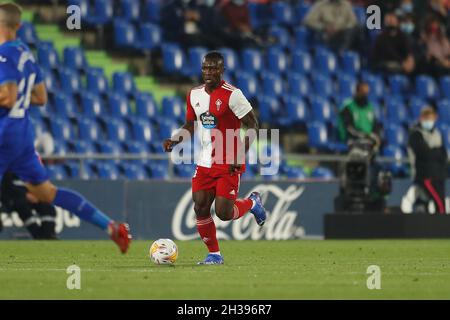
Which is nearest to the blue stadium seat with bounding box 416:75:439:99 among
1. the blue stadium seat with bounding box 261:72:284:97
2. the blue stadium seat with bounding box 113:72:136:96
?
the blue stadium seat with bounding box 261:72:284:97

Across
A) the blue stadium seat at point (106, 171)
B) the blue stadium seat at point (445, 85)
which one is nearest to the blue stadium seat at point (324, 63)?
the blue stadium seat at point (445, 85)

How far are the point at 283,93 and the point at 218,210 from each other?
42.7 ft

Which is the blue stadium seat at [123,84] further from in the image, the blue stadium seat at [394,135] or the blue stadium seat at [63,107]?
the blue stadium seat at [394,135]

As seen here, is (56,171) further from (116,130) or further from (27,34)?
(27,34)

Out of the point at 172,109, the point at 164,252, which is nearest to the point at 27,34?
the point at 172,109

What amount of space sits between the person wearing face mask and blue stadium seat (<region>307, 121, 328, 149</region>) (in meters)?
3.76

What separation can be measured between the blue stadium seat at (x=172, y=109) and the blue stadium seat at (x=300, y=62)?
345cm

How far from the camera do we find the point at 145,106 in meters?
23.8

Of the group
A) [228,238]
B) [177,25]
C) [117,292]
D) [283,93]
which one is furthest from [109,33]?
[117,292]

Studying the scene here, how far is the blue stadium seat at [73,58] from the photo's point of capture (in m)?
23.4

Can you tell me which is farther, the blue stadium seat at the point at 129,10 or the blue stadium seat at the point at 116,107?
the blue stadium seat at the point at 129,10

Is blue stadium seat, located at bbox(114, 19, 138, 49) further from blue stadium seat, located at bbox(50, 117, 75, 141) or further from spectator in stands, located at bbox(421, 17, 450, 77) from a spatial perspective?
spectator in stands, located at bbox(421, 17, 450, 77)
